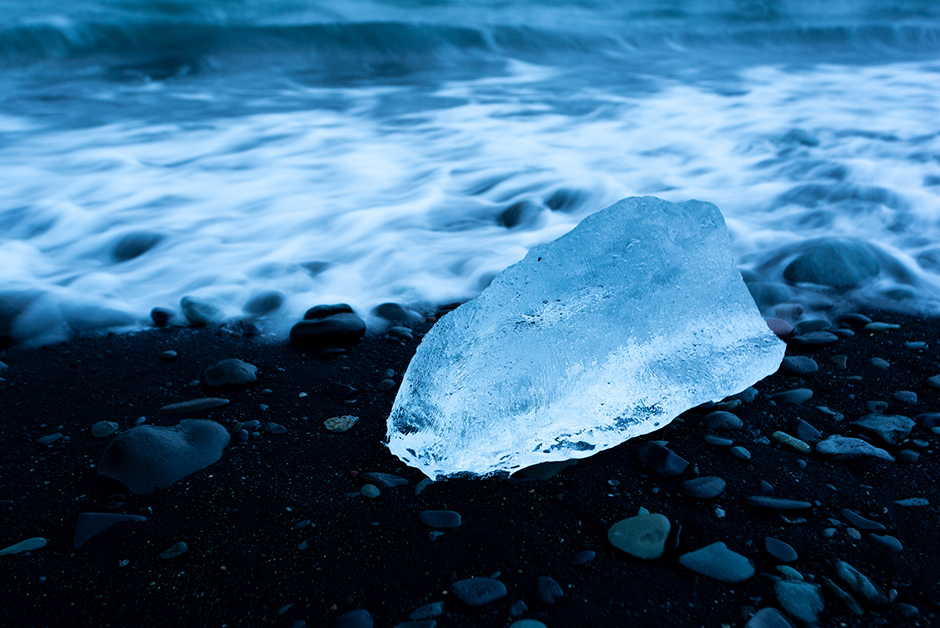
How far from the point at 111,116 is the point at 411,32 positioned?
188 inches

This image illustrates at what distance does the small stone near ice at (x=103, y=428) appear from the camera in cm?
164

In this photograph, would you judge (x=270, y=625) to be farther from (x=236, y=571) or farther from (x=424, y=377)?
(x=424, y=377)

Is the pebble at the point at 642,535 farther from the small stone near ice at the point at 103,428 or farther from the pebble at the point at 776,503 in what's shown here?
the small stone near ice at the point at 103,428

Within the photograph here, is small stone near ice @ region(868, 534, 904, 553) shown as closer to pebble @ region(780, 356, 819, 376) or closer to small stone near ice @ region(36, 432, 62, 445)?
pebble @ region(780, 356, 819, 376)

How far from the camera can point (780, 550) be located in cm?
124

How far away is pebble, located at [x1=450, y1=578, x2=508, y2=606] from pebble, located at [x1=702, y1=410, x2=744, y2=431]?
0.75m

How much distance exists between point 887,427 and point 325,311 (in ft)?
5.94

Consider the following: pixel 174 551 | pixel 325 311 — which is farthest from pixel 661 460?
pixel 325 311

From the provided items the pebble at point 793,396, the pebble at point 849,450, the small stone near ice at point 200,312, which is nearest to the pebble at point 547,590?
the pebble at point 849,450

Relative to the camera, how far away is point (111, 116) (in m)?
5.79

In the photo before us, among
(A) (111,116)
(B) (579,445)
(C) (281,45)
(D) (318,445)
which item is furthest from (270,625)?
(C) (281,45)

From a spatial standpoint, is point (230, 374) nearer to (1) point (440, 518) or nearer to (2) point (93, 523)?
(2) point (93, 523)

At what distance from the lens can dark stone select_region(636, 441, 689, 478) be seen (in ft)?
4.77

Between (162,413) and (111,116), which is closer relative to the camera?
(162,413)
